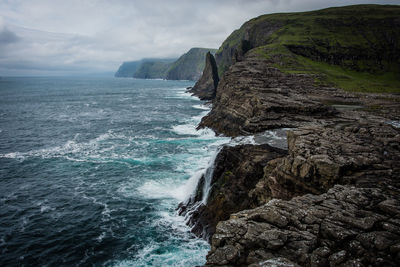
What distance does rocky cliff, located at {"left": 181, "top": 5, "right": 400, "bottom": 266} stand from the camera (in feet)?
42.6

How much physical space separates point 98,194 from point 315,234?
113ft

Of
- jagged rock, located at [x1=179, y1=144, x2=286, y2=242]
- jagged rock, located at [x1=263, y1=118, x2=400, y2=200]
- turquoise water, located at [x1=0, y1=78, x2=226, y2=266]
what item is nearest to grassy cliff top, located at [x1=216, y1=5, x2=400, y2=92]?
turquoise water, located at [x1=0, y1=78, x2=226, y2=266]

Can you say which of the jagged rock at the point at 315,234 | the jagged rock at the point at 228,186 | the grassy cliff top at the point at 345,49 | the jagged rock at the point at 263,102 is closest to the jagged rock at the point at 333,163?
the jagged rock at the point at 315,234

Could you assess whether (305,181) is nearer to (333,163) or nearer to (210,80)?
(333,163)

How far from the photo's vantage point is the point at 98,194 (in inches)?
1517

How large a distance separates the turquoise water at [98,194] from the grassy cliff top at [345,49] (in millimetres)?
50804

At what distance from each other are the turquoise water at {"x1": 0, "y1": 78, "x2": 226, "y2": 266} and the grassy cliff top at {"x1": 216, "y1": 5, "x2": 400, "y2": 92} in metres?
50.8

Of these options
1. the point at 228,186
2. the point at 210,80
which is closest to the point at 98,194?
the point at 228,186

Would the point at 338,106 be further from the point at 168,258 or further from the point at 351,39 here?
the point at 351,39

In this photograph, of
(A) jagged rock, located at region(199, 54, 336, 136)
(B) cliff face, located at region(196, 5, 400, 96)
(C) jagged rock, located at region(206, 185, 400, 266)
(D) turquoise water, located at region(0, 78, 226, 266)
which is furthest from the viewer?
(B) cliff face, located at region(196, 5, 400, 96)

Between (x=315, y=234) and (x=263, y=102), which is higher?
(x=263, y=102)

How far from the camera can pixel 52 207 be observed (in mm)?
Result: 34844

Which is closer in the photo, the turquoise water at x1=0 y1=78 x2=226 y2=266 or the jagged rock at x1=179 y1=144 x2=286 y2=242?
the turquoise water at x1=0 y1=78 x2=226 y2=266

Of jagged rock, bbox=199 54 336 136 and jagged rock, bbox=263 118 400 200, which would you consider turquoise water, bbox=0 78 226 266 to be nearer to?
jagged rock, bbox=199 54 336 136
